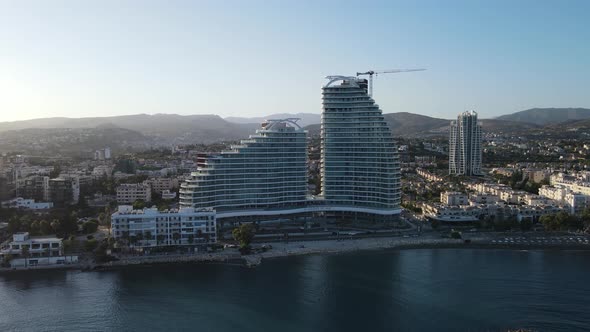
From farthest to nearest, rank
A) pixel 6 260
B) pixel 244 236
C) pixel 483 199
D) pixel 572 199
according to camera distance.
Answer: pixel 483 199
pixel 572 199
pixel 244 236
pixel 6 260

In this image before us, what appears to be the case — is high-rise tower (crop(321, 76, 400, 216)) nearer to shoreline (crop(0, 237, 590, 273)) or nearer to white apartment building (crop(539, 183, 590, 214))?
shoreline (crop(0, 237, 590, 273))

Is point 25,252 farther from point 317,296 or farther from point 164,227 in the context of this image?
point 317,296

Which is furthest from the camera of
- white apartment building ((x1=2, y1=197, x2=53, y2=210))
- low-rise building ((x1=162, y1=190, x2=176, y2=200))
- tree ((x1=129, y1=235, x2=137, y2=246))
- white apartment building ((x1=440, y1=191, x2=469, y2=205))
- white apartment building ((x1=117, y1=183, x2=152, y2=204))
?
low-rise building ((x1=162, y1=190, x2=176, y2=200))

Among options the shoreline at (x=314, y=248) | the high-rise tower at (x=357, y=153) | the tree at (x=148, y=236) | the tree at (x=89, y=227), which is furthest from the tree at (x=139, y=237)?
the high-rise tower at (x=357, y=153)

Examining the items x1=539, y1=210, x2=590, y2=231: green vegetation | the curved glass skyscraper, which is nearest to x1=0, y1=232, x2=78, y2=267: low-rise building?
the curved glass skyscraper

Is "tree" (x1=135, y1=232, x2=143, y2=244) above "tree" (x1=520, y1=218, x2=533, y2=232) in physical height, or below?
above

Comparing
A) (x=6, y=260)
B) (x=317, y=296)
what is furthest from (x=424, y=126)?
(x=6, y=260)
